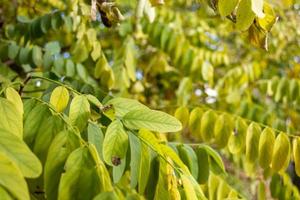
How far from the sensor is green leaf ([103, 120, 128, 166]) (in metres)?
0.96

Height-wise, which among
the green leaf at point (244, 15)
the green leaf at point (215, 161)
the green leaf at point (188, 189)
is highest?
the green leaf at point (244, 15)

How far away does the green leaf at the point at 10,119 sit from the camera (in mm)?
870

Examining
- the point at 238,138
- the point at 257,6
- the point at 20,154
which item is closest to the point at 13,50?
the point at 238,138

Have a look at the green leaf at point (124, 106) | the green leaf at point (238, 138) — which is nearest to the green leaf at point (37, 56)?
the green leaf at point (238, 138)

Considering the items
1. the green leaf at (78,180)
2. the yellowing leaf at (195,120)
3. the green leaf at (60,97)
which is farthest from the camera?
the yellowing leaf at (195,120)

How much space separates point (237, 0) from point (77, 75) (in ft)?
4.26

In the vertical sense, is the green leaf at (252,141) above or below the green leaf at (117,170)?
below

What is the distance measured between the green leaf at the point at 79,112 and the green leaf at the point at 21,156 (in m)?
0.31

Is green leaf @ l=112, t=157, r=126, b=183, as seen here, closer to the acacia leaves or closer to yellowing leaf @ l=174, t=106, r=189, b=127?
the acacia leaves

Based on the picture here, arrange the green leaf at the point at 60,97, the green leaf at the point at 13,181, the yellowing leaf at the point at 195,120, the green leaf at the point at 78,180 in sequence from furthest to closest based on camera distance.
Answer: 1. the yellowing leaf at the point at 195,120
2. the green leaf at the point at 60,97
3. the green leaf at the point at 78,180
4. the green leaf at the point at 13,181

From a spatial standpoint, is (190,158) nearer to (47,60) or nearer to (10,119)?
(10,119)

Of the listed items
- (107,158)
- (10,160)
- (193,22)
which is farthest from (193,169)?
(193,22)

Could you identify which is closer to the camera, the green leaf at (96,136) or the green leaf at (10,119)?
the green leaf at (10,119)

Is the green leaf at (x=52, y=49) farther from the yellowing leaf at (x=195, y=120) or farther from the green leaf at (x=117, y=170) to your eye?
the green leaf at (x=117, y=170)
